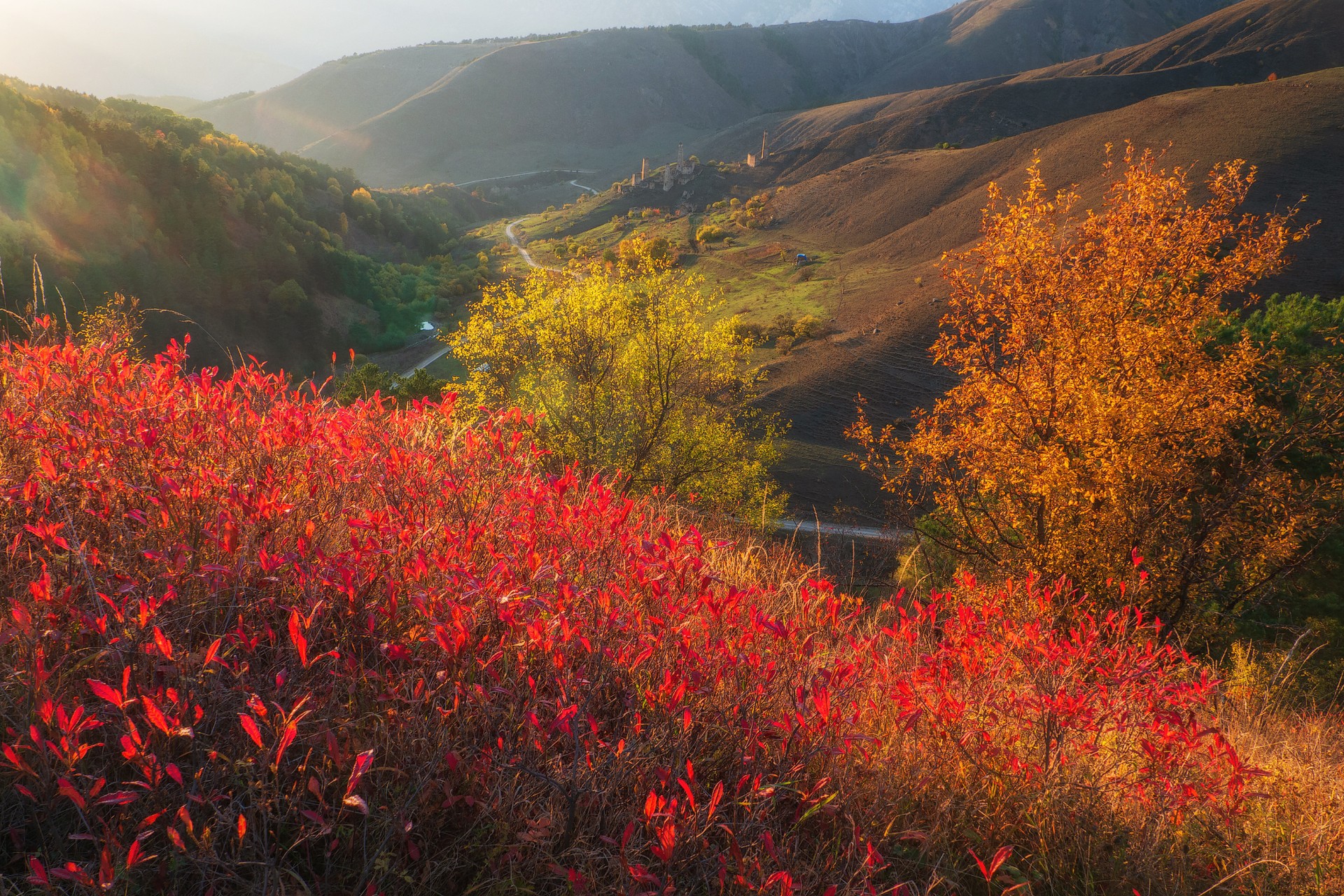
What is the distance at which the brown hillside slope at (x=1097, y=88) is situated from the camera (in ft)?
276

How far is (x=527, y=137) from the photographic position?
15525cm

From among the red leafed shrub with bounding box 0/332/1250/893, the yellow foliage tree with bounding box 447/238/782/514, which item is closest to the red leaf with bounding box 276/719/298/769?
the red leafed shrub with bounding box 0/332/1250/893

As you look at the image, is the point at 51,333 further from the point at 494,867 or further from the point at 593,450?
the point at 593,450

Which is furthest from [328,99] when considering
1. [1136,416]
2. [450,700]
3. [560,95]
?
[450,700]

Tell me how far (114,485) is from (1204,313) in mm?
16689

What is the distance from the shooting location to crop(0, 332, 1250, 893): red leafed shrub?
1722mm

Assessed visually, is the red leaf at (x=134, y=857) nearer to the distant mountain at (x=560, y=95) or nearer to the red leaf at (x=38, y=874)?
the red leaf at (x=38, y=874)

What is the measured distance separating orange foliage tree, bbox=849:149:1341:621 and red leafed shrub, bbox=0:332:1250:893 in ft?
30.0

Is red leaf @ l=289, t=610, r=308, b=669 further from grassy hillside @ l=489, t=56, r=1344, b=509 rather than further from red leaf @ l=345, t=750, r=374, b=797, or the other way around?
grassy hillside @ l=489, t=56, r=1344, b=509

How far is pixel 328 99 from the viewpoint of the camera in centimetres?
16600

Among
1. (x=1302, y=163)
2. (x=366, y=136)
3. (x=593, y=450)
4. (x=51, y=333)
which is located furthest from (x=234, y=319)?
(x=366, y=136)

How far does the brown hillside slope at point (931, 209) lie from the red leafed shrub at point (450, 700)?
25457 mm

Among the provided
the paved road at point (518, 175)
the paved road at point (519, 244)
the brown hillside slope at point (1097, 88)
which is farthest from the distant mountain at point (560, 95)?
the brown hillside slope at point (1097, 88)

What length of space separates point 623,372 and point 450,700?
15784mm
